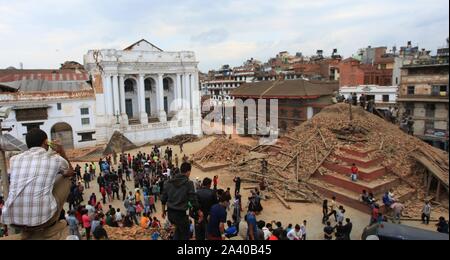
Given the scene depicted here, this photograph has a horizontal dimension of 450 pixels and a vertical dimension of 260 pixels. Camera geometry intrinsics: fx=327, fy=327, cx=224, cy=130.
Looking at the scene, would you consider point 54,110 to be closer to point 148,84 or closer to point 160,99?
point 160,99

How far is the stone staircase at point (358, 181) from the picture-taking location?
1741 cm

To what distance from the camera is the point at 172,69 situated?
40.9m

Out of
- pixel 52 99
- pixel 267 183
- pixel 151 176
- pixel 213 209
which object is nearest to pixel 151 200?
pixel 151 176

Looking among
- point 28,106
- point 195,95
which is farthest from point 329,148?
point 28,106

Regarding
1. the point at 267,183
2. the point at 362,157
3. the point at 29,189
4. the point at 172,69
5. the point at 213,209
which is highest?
the point at 172,69

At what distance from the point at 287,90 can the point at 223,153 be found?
13.7 m

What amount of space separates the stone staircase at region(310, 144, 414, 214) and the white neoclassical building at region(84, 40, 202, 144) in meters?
23.7

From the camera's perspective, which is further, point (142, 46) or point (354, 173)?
point (142, 46)

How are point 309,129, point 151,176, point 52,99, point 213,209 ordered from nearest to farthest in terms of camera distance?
point 213,209 → point 151,176 → point 309,129 → point 52,99

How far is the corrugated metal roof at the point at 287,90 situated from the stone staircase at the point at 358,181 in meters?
14.9

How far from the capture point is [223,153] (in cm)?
2789

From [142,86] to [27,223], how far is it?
120 feet

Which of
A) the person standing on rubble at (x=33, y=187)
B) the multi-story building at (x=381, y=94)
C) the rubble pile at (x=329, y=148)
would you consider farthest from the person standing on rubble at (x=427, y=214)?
the multi-story building at (x=381, y=94)

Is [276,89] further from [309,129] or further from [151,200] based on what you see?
[151,200]
